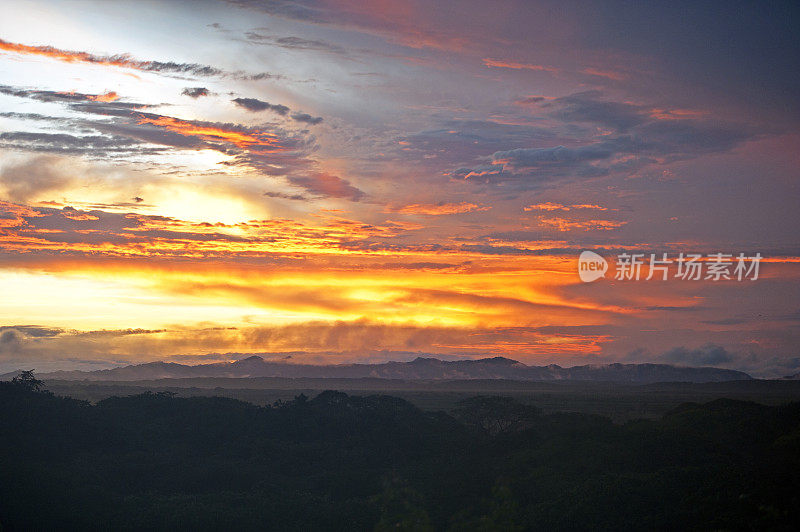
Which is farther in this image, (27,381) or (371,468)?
(27,381)

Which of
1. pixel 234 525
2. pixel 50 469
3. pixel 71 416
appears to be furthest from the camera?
pixel 71 416

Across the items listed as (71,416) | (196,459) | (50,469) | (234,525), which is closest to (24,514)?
(50,469)

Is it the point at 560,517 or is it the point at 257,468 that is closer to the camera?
the point at 560,517

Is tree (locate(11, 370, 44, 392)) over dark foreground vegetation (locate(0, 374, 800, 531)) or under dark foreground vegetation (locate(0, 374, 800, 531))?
over

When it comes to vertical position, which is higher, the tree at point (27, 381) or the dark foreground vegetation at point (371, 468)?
the tree at point (27, 381)

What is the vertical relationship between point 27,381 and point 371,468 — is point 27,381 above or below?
above

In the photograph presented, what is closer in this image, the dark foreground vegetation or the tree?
the dark foreground vegetation

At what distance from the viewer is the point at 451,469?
57406 mm

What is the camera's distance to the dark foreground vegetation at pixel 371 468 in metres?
42.3

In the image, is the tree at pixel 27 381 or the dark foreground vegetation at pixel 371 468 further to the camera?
the tree at pixel 27 381

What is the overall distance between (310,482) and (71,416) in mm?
24834

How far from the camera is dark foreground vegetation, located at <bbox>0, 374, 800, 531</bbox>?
139ft

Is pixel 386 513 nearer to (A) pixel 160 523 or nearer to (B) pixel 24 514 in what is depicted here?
(A) pixel 160 523

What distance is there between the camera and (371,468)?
6041cm
